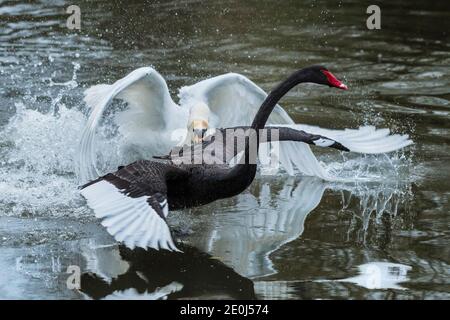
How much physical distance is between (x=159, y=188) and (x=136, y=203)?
0.31 metres

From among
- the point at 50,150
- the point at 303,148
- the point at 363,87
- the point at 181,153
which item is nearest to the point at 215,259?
the point at 181,153

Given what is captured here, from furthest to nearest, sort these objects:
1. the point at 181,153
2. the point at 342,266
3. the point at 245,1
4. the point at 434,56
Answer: the point at 245,1, the point at 434,56, the point at 181,153, the point at 342,266

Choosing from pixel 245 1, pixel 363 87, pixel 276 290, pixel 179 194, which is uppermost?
pixel 245 1

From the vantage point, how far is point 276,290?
228 inches

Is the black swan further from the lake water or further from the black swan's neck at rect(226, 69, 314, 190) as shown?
the lake water

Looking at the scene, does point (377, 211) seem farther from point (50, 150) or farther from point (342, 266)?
point (50, 150)

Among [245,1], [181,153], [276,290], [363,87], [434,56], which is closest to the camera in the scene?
[276,290]

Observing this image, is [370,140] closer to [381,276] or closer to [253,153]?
[253,153]

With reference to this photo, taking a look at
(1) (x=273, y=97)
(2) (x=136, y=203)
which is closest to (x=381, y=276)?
(1) (x=273, y=97)

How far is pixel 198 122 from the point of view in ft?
25.1

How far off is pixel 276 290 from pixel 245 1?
1012cm

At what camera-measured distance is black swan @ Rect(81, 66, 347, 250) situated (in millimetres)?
5423

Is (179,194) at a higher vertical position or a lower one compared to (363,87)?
lower

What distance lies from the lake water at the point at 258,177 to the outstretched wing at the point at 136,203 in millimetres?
523
